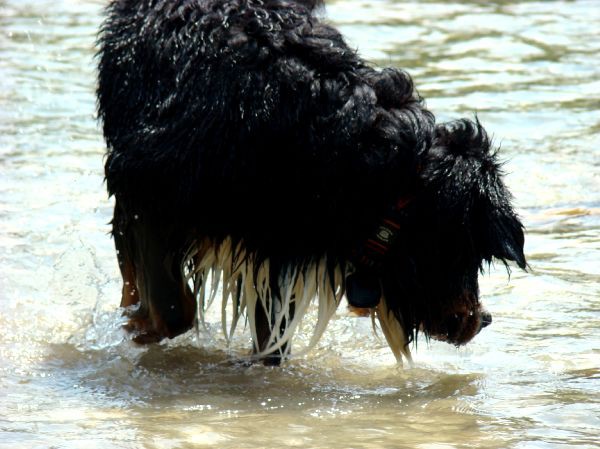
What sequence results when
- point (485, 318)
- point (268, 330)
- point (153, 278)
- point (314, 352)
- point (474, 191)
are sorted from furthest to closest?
point (314, 352), point (268, 330), point (153, 278), point (485, 318), point (474, 191)

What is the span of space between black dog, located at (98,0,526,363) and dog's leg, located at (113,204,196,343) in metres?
0.01

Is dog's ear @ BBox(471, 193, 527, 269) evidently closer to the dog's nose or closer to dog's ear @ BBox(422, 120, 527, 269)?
dog's ear @ BBox(422, 120, 527, 269)

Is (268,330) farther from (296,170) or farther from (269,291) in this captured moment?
(296,170)

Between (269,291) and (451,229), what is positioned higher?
(451,229)

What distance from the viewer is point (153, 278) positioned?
4566 mm

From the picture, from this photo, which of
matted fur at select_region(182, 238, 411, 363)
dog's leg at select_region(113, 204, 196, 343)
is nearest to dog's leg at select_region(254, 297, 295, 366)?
matted fur at select_region(182, 238, 411, 363)

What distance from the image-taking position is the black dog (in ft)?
13.2

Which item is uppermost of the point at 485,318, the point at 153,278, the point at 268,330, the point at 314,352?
the point at 153,278

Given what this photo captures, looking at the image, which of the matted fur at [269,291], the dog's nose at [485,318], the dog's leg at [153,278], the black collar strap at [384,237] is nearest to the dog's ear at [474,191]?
the black collar strap at [384,237]

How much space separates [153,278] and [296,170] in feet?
2.85

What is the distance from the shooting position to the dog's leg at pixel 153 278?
4441mm

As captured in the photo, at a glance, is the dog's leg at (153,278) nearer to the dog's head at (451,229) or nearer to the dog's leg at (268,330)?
the dog's leg at (268,330)

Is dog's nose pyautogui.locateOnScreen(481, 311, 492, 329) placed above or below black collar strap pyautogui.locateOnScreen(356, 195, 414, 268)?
below

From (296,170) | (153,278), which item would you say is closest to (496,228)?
(296,170)
